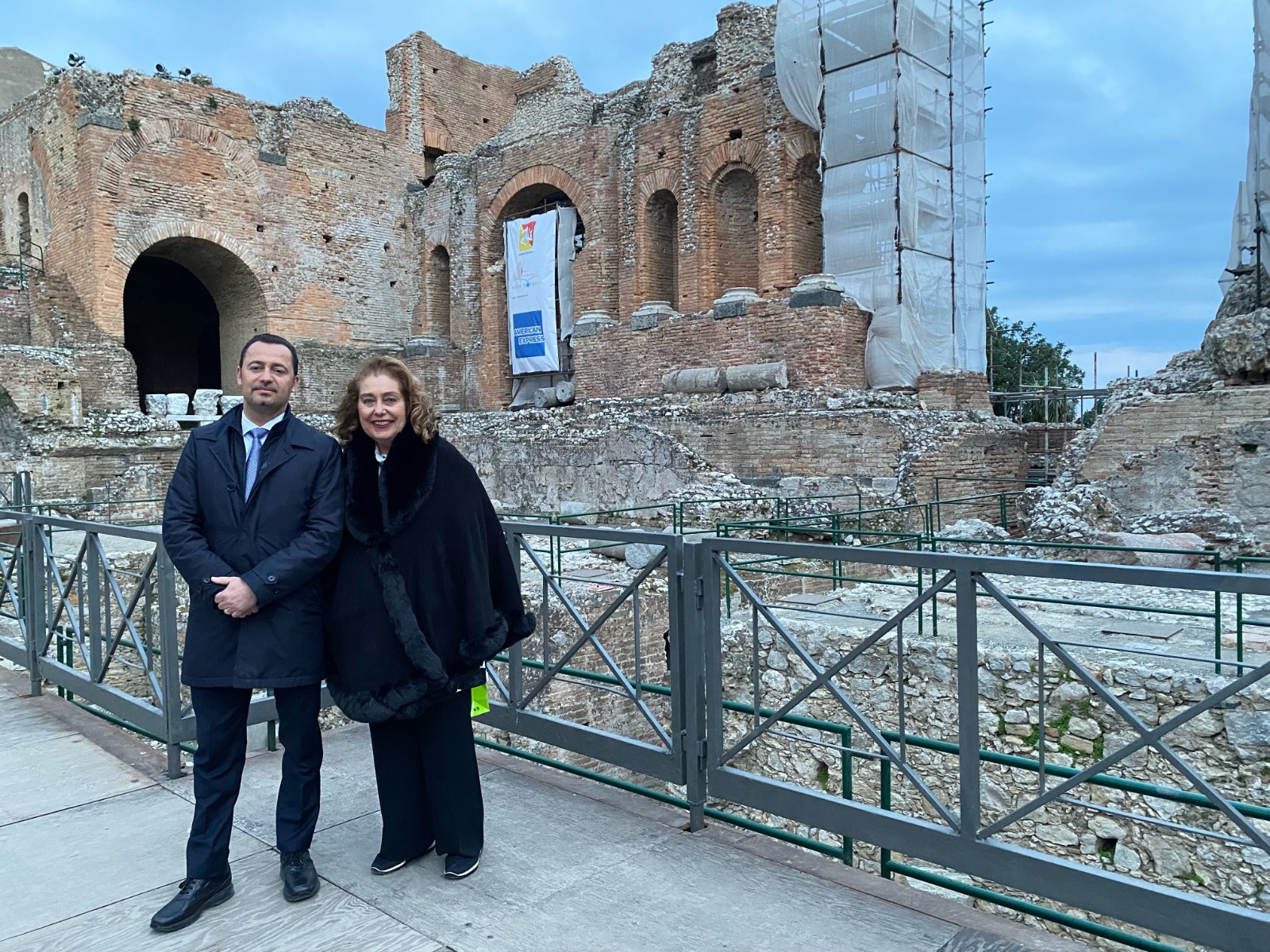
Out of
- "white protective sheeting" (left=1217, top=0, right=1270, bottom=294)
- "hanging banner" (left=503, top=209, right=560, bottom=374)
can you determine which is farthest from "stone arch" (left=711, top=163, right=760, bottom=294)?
"white protective sheeting" (left=1217, top=0, right=1270, bottom=294)

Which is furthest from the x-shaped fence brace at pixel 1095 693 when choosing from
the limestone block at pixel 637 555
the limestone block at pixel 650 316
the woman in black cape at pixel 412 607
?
the limestone block at pixel 650 316

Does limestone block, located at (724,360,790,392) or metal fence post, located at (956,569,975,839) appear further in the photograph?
limestone block, located at (724,360,790,392)

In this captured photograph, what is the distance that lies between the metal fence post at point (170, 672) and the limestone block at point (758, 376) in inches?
482

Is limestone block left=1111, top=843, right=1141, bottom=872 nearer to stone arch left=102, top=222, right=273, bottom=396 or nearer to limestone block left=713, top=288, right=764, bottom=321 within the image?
limestone block left=713, top=288, right=764, bottom=321

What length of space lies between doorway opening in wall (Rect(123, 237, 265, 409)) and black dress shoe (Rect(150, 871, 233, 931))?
21.5 metres

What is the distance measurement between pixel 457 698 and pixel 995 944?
5.47 ft

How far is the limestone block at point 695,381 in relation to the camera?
16.2 m

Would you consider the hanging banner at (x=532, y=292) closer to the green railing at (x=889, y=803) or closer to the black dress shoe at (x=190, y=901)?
the green railing at (x=889, y=803)

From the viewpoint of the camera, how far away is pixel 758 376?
15398mm

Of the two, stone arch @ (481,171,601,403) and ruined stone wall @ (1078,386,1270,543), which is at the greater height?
stone arch @ (481,171,601,403)

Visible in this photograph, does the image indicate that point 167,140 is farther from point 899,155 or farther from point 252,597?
point 252,597

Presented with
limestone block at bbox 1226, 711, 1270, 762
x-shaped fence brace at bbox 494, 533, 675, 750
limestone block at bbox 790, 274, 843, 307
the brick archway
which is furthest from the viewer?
the brick archway

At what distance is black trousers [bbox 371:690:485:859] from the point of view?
9.58 ft

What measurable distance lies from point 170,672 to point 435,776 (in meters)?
1.67
